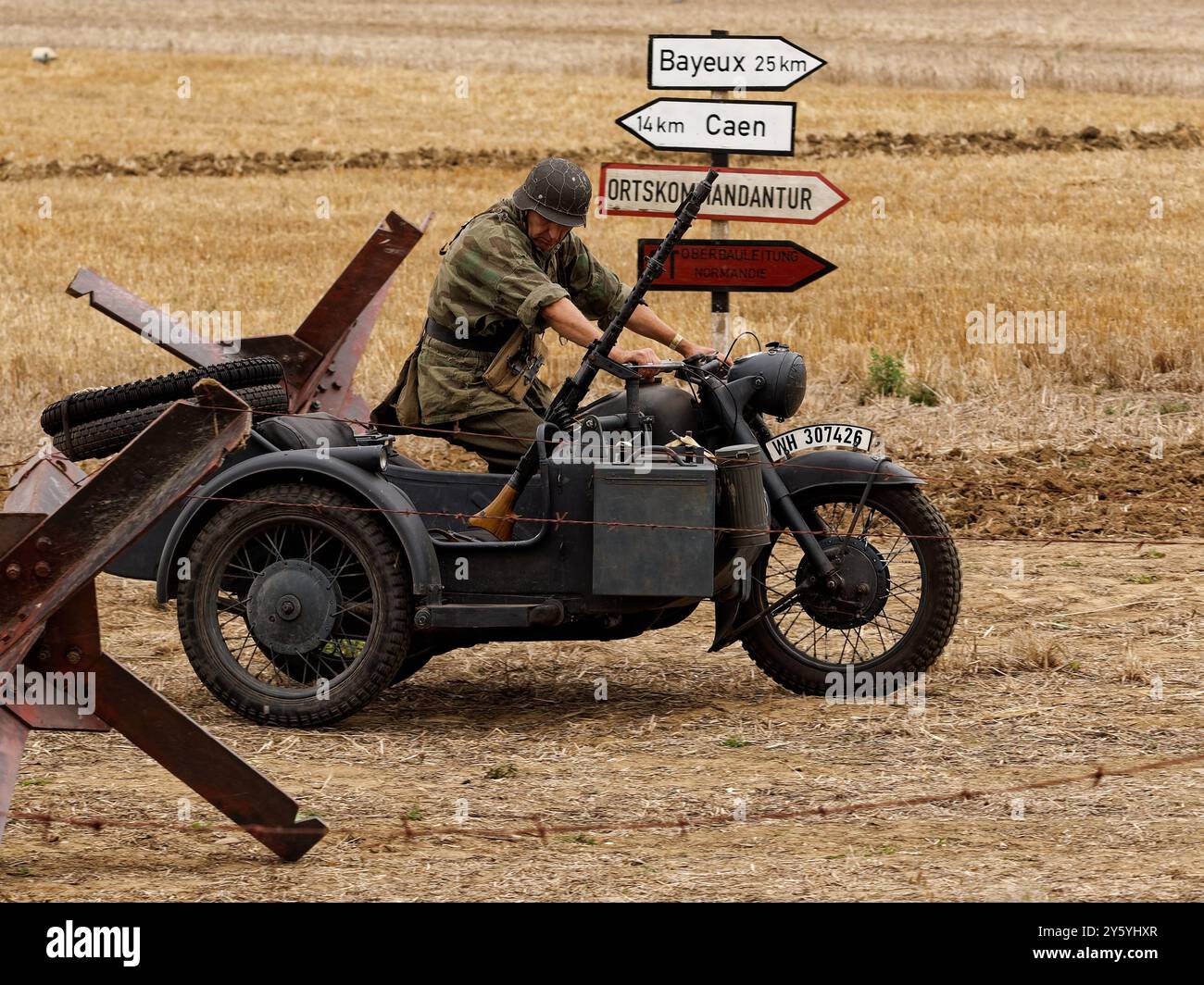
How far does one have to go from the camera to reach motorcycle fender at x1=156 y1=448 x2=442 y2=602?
21.5ft

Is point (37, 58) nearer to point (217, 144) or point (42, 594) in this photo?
point (217, 144)

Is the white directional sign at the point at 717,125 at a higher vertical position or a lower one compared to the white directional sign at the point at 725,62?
lower

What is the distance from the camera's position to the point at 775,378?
6.86m

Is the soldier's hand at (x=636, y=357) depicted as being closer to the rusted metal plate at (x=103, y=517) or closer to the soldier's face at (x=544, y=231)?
the soldier's face at (x=544, y=231)

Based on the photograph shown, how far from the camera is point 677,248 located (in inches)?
389

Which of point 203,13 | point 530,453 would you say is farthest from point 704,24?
point 530,453

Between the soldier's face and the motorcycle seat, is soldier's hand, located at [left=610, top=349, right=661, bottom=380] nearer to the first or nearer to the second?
the soldier's face

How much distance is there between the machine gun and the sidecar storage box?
0.35m

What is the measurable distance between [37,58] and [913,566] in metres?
34.8

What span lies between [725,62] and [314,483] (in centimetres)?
449

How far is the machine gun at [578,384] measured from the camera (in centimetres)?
644

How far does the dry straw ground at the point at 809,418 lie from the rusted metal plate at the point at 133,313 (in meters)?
1.28
